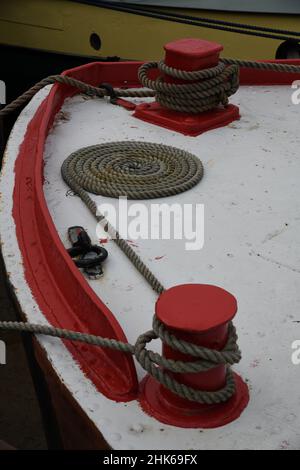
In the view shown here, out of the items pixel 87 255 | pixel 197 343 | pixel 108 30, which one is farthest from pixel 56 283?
pixel 108 30

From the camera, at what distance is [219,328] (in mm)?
1224

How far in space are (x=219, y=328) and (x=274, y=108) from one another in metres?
1.82

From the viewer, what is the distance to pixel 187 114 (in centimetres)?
258

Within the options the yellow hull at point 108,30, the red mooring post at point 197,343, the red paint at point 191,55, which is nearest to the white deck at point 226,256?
the red mooring post at point 197,343

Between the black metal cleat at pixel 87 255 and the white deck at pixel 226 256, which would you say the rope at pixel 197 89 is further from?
the black metal cleat at pixel 87 255

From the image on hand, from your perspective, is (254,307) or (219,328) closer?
(219,328)

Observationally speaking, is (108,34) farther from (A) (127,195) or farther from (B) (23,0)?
(A) (127,195)

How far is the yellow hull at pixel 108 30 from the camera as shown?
469cm

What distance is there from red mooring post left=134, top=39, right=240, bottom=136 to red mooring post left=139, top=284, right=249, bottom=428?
134cm

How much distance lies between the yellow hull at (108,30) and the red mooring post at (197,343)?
3734mm

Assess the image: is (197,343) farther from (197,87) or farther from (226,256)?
(197,87)

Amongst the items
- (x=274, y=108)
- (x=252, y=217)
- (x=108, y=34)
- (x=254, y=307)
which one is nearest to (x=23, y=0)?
(x=108, y=34)

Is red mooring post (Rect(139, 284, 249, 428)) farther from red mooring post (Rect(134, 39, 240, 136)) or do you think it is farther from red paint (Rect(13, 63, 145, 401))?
red mooring post (Rect(134, 39, 240, 136))

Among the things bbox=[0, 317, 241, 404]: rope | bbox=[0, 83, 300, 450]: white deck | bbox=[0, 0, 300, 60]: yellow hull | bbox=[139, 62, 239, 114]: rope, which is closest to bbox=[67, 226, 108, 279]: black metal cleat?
bbox=[0, 83, 300, 450]: white deck
